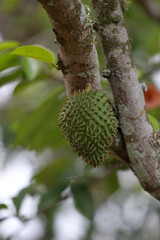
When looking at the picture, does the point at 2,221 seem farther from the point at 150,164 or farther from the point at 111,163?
the point at 150,164

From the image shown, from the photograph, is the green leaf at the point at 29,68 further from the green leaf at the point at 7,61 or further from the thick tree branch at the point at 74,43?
the thick tree branch at the point at 74,43

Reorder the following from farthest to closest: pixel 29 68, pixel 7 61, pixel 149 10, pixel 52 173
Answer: pixel 149 10, pixel 52 173, pixel 29 68, pixel 7 61

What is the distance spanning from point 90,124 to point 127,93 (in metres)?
0.18

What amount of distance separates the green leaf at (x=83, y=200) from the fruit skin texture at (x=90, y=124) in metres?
0.80

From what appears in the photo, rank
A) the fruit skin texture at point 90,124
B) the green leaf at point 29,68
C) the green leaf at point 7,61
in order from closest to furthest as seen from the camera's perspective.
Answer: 1. the fruit skin texture at point 90,124
2. the green leaf at point 7,61
3. the green leaf at point 29,68

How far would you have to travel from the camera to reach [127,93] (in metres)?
1.43

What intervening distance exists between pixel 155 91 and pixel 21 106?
9.64ft

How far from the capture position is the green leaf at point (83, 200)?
2156 mm

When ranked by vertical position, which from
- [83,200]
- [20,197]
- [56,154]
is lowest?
[56,154]

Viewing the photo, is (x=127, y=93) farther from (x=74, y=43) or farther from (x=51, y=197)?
(x=51, y=197)

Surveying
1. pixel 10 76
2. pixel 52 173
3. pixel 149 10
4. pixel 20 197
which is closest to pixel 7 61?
pixel 10 76

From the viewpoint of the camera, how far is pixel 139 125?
1449 millimetres

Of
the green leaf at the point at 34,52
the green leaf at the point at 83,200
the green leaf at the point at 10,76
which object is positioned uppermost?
the green leaf at the point at 34,52

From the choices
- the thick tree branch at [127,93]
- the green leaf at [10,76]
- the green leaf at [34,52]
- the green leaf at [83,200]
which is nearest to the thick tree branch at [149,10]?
the green leaf at [10,76]
